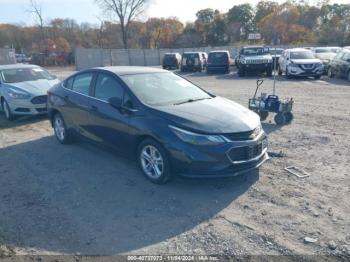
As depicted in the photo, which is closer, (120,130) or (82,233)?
(82,233)

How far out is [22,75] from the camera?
403 inches

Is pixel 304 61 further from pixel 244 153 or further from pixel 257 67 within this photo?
pixel 244 153

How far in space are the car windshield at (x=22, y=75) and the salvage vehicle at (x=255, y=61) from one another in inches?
571

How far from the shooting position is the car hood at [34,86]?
9.40 meters

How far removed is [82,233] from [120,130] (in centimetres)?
188

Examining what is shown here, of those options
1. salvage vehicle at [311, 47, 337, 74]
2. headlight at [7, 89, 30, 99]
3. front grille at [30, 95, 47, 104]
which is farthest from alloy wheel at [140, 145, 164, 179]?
salvage vehicle at [311, 47, 337, 74]

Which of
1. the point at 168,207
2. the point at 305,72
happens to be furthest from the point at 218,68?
the point at 168,207

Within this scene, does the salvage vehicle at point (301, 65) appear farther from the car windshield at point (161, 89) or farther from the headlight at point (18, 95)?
the car windshield at point (161, 89)

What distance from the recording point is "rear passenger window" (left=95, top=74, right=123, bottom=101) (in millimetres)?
5477

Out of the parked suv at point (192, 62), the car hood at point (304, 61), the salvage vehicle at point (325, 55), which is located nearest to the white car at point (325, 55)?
the salvage vehicle at point (325, 55)

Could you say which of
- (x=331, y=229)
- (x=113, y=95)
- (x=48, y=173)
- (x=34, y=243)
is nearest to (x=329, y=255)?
(x=331, y=229)

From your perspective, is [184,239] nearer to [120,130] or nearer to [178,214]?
[178,214]

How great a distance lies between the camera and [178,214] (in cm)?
415

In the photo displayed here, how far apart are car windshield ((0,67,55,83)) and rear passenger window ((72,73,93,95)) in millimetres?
4314
